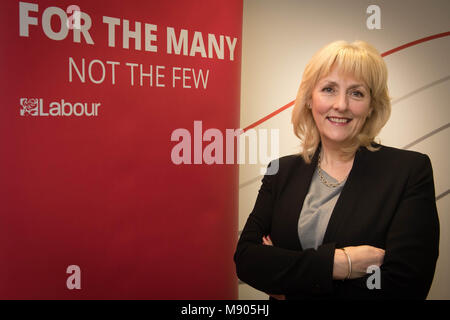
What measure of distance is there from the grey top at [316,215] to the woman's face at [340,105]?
0.23 metres

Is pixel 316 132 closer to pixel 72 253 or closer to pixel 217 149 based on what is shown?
pixel 217 149

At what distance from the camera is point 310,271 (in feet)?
5.72

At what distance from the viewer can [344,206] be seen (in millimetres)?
1841

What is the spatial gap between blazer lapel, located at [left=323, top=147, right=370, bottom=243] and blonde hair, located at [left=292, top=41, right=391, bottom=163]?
0.39 feet

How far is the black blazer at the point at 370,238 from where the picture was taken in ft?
5.57

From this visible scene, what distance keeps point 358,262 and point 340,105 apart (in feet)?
2.16

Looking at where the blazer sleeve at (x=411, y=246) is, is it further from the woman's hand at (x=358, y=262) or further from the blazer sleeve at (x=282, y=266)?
the blazer sleeve at (x=282, y=266)

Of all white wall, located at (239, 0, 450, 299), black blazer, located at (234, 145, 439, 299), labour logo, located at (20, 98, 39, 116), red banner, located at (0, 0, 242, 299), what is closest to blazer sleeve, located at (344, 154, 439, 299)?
black blazer, located at (234, 145, 439, 299)

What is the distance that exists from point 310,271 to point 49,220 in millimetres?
1141

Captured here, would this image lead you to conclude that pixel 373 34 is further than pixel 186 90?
Yes

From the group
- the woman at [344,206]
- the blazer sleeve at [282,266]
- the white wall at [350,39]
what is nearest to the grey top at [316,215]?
the woman at [344,206]

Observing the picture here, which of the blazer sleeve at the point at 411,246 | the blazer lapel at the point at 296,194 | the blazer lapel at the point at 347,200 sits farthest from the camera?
the blazer lapel at the point at 296,194

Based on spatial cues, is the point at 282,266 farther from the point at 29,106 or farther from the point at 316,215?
the point at 29,106
